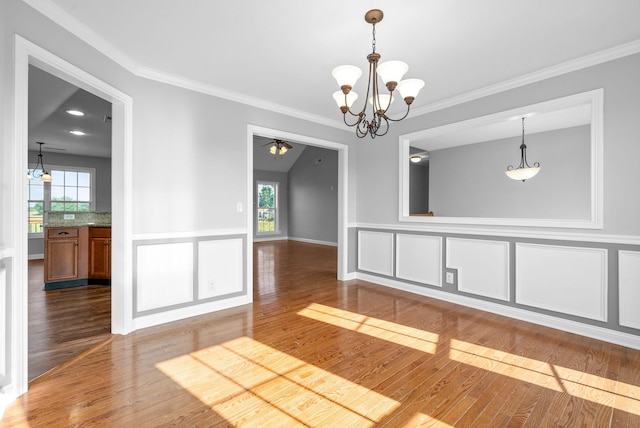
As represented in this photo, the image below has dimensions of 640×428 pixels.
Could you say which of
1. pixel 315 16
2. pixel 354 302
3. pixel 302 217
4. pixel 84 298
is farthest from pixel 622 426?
pixel 302 217

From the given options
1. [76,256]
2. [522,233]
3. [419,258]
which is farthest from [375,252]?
[76,256]

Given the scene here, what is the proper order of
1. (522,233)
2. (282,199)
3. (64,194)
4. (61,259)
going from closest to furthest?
1. (522,233)
2. (61,259)
3. (64,194)
4. (282,199)

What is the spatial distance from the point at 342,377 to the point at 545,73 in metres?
3.45

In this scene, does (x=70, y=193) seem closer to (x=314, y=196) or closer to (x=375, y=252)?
(x=314, y=196)

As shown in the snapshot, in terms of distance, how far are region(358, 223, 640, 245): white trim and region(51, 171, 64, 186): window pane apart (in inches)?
319

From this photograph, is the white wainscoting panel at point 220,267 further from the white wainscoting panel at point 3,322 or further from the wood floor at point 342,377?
the white wainscoting panel at point 3,322

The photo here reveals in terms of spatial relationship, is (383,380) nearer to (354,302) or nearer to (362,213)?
(354,302)

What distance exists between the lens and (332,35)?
2.46m

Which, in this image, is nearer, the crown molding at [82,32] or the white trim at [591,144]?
the crown molding at [82,32]

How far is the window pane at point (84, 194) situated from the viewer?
8.00 meters

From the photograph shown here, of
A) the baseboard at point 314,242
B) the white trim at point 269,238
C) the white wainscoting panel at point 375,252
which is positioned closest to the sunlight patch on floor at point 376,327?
the white wainscoting panel at point 375,252

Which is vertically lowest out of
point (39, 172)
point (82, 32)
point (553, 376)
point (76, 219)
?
point (553, 376)

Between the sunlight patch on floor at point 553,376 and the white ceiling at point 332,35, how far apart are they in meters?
2.60

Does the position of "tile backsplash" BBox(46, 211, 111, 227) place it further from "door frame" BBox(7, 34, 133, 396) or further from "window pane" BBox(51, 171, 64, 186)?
"window pane" BBox(51, 171, 64, 186)
